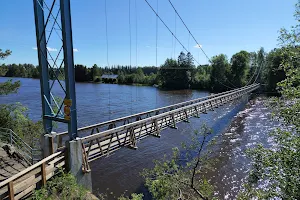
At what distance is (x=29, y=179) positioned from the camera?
4.34 metres

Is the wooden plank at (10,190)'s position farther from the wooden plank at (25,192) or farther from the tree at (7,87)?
the tree at (7,87)

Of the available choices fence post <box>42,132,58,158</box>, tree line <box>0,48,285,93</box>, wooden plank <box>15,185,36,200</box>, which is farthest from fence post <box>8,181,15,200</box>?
tree line <box>0,48,285,93</box>

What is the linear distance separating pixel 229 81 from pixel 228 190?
4597 cm

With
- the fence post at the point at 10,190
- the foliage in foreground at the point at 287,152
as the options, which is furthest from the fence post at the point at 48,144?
the foliage in foreground at the point at 287,152

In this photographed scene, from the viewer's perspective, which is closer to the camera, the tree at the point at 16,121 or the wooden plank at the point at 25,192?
the wooden plank at the point at 25,192

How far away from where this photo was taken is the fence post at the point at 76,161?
5.55m

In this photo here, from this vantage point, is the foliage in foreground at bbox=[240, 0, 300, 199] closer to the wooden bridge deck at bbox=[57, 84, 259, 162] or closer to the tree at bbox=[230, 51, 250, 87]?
the wooden bridge deck at bbox=[57, 84, 259, 162]

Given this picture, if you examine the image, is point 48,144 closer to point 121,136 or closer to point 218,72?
point 121,136

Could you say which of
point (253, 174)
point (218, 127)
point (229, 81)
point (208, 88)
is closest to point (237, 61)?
point (229, 81)

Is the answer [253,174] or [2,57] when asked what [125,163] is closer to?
[253,174]

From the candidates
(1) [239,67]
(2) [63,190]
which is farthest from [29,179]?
(1) [239,67]

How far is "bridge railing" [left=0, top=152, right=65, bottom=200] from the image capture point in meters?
3.79

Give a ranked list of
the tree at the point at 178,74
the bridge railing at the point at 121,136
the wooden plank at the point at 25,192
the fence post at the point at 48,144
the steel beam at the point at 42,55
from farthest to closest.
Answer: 1. the tree at the point at 178,74
2. the bridge railing at the point at 121,136
3. the fence post at the point at 48,144
4. the steel beam at the point at 42,55
5. the wooden plank at the point at 25,192

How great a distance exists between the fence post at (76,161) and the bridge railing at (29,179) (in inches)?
10.8
